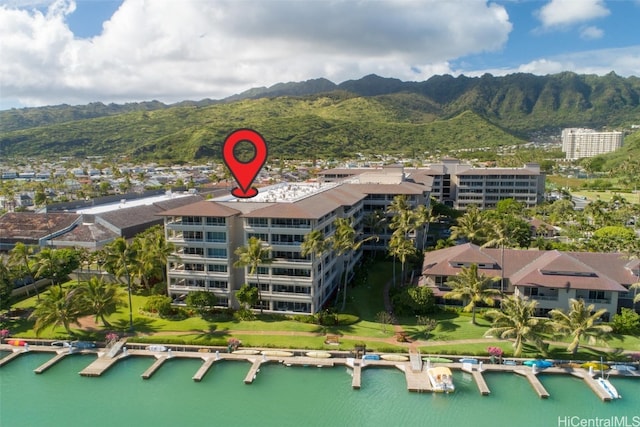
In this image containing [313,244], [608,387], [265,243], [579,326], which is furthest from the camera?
[265,243]

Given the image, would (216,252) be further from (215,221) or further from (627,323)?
(627,323)

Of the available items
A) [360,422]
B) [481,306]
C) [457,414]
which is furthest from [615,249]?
[360,422]

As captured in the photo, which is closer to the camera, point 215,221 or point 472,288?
point 472,288

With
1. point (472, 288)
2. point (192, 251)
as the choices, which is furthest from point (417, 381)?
point (192, 251)

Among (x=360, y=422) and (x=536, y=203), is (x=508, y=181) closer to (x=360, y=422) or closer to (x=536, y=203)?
(x=536, y=203)

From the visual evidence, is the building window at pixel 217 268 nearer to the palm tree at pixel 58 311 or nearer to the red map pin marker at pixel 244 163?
the palm tree at pixel 58 311
